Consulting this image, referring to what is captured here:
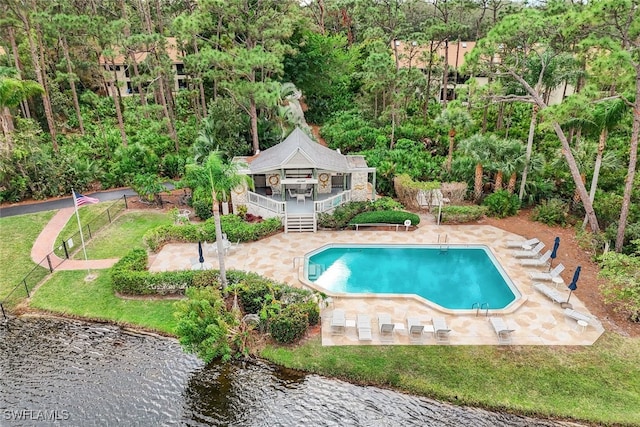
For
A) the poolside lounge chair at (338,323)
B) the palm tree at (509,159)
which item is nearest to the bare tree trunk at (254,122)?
the palm tree at (509,159)

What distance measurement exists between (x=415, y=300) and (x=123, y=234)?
16143mm

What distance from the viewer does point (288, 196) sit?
25.9 meters

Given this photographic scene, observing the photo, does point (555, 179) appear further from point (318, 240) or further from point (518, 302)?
point (318, 240)

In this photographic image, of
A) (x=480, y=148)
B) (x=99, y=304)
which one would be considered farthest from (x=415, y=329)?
(x=480, y=148)

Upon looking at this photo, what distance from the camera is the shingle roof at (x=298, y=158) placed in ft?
78.4

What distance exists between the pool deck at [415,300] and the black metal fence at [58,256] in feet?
15.2

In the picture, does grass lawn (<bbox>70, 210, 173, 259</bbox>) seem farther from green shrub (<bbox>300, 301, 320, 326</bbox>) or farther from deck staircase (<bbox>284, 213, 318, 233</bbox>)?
green shrub (<bbox>300, 301, 320, 326</bbox>)

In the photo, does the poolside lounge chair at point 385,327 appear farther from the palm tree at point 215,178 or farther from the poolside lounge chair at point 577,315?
the poolside lounge chair at point 577,315

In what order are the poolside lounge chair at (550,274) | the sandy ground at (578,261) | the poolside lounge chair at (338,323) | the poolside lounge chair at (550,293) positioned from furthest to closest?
the poolside lounge chair at (550,274), the poolside lounge chair at (550,293), the sandy ground at (578,261), the poolside lounge chair at (338,323)

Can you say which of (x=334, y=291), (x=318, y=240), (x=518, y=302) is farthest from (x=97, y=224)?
(x=518, y=302)

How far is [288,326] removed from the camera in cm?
1503

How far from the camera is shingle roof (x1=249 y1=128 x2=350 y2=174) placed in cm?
2389

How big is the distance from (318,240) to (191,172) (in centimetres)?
853

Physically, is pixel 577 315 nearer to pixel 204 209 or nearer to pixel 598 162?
pixel 598 162
